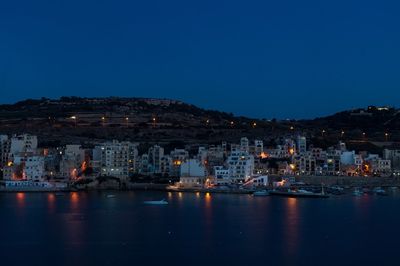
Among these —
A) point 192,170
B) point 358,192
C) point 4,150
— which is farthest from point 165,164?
point 358,192

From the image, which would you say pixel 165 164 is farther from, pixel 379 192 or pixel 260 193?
pixel 379 192

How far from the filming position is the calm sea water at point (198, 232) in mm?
19703

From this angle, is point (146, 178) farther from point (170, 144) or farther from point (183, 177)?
point (170, 144)

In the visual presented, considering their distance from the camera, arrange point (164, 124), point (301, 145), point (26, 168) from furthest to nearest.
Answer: point (164, 124) → point (301, 145) → point (26, 168)

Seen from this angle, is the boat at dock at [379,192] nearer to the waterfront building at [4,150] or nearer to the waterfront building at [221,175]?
the waterfront building at [221,175]

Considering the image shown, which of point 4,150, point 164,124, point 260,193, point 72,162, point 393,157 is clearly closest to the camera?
point 260,193

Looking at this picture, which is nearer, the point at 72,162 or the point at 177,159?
the point at 72,162

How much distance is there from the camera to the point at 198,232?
2438cm

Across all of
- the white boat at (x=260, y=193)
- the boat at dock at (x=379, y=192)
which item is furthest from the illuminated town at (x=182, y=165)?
the boat at dock at (x=379, y=192)

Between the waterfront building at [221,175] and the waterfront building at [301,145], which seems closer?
the waterfront building at [221,175]

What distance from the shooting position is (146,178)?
157 ft

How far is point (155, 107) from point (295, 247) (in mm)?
54267

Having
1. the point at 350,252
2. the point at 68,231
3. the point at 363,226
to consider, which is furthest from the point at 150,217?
the point at 350,252

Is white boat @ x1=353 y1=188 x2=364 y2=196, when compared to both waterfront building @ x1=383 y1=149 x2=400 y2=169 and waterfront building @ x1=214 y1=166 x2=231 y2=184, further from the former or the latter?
waterfront building @ x1=383 y1=149 x2=400 y2=169
